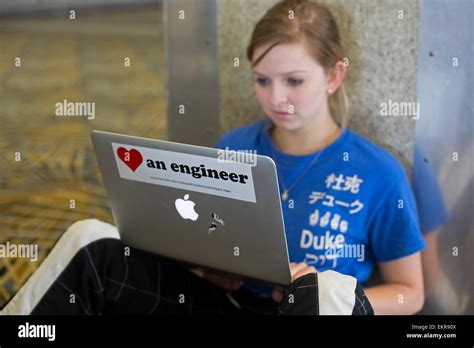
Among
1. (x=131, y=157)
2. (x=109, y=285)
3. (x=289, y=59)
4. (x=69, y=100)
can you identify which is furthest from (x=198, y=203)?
(x=69, y=100)

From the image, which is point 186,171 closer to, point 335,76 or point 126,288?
point 126,288

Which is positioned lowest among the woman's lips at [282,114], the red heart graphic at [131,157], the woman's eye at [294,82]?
the red heart graphic at [131,157]

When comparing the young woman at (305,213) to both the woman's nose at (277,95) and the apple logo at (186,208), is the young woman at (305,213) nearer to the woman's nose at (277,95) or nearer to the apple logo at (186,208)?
the woman's nose at (277,95)

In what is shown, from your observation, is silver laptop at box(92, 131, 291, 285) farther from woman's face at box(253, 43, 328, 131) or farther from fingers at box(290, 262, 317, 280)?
woman's face at box(253, 43, 328, 131)

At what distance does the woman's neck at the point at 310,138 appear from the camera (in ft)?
4.45

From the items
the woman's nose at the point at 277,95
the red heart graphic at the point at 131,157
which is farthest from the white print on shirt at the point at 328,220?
the red heart graphic at the point at 131,157

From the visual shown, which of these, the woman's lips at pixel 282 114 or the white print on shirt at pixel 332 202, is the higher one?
the woman's lips at pixel 282 114

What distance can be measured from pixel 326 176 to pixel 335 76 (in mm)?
198

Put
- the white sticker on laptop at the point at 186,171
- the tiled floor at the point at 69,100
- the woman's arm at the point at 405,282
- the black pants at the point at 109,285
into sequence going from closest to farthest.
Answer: the white sticker on laptop at the point at 186,171 → the black pants at the point at 109,285 → the woman's arm at the point at 405,282 → the tiled floor at the point at 69,100

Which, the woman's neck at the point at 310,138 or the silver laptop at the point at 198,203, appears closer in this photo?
the silver laptop at the point at 198,203

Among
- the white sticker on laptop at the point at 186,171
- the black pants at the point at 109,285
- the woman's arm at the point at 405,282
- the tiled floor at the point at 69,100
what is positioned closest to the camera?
the white sticker on laptop at the point at 186,171

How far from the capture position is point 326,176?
1326 mm

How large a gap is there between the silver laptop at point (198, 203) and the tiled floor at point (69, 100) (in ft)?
0.91

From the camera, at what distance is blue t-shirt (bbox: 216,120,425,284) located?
130cm
